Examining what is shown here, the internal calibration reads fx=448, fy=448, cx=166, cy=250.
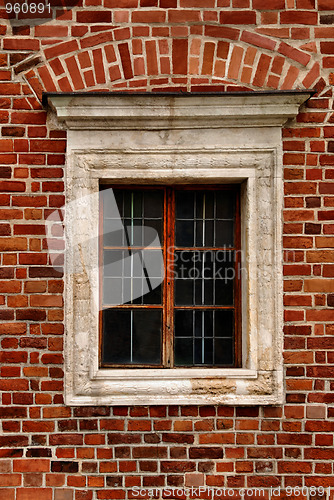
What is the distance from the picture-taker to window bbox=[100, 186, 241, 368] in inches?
122

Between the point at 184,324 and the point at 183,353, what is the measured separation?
201 mm

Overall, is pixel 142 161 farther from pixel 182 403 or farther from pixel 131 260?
pixel 182 403

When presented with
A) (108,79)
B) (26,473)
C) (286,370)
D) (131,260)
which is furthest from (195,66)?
(26,473)

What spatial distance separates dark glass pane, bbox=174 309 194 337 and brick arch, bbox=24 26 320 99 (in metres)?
1.53

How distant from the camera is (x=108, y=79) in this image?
295 cm

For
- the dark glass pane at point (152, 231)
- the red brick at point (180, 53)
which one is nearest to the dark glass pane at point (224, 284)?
the dark glass pane at point (152, 231)

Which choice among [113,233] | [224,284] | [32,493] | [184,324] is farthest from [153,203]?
[32,493]

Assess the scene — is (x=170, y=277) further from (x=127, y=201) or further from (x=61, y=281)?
(x=61, y=281)

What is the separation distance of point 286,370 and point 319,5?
2.42 metres

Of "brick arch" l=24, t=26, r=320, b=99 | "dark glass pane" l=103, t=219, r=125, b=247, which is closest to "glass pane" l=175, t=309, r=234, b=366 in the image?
"dark glass pane" l=103, t=219, r=125, b=247

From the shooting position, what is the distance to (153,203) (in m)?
3.16

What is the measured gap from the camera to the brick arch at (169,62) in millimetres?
2932

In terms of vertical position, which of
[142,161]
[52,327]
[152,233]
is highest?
[142,161]

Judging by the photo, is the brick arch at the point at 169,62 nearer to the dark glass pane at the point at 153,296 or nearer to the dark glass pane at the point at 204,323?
the dark glass pane at the point at 153,296
